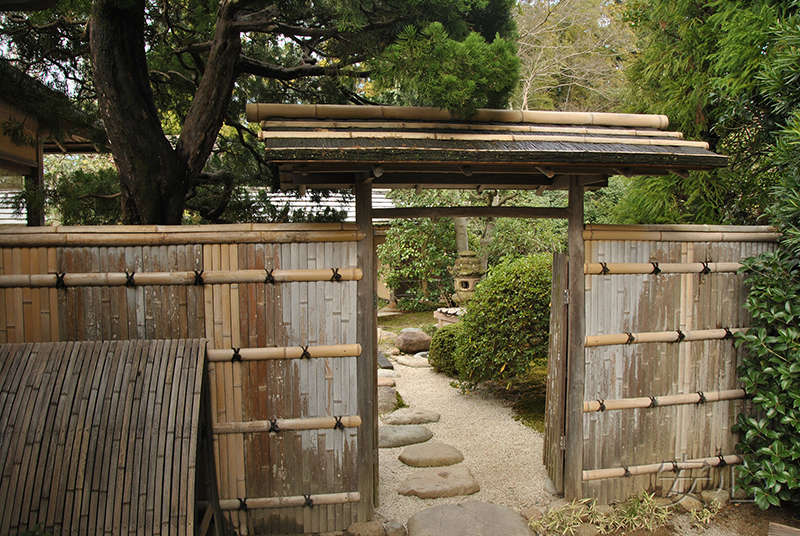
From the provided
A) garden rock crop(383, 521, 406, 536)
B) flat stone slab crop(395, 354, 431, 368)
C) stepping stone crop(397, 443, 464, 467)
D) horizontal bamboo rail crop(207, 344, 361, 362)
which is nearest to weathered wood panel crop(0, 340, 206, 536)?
horizontal bamboo rail crop(207, 344, 361, 362)

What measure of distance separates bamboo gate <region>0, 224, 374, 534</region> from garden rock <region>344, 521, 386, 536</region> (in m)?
0.06

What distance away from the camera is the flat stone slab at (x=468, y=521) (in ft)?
13.1

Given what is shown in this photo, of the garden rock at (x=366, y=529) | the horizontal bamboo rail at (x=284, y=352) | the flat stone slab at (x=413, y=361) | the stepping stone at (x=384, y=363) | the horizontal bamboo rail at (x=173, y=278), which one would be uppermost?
the horizontal bamboo rail at (x=173, y=278)

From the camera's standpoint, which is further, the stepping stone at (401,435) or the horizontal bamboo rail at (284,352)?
the stepping stone at (401,435)

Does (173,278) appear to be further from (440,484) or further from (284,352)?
(440,484)

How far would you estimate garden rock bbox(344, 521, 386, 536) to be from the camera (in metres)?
3.89

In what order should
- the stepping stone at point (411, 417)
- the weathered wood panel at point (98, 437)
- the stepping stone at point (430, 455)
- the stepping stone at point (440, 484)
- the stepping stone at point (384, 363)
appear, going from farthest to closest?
the stepping stone at point (384, 363), the stepping stone at point (411, 417), the stepping stone at point (430, 455), the stepping stone at point (440, 484), the weathered wood panel at point (98, 437)

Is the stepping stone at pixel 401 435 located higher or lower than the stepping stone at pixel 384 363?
lower

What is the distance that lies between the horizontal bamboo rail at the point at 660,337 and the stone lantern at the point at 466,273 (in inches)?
274

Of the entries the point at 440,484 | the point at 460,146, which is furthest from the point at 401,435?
the point at 460,146

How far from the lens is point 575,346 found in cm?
426

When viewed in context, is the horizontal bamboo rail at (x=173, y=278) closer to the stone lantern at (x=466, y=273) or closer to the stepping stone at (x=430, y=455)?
the stepping stone at (x=430, y=455)

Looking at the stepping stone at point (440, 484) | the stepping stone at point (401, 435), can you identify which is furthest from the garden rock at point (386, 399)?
the stepping stone at point (440, 484)

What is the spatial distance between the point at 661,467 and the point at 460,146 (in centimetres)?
332
